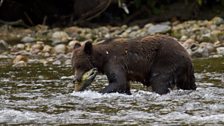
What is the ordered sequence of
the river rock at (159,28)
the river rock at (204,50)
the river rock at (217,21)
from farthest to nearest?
the river rock at (217,21) → the river rock at (159,28) → the river rock at (204,50)

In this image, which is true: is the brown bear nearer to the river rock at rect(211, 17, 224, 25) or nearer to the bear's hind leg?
the bear's hind leg

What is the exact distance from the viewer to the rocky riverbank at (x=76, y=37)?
50.4 ft

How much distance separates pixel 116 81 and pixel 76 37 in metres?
11.1

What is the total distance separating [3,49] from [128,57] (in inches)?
351

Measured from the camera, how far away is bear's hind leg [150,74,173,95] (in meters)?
9.54

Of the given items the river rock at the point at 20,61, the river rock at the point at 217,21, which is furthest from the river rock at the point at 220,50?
the river rock at the point at 217,21

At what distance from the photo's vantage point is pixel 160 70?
31.7 feet

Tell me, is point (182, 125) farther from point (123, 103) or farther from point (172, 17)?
point (172, 17)

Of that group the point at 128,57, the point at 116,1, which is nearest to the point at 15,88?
the point at 128,57

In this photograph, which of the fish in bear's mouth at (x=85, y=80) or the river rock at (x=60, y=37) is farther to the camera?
the river rock at (x=60, y=37)

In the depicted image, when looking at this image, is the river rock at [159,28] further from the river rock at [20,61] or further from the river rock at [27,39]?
the river rock at [20,61]

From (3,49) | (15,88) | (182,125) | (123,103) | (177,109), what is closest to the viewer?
(182,125)

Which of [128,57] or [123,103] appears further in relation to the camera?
[128,57]

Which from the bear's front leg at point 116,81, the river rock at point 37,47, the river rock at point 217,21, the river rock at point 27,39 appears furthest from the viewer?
the river rock at point 217,21
